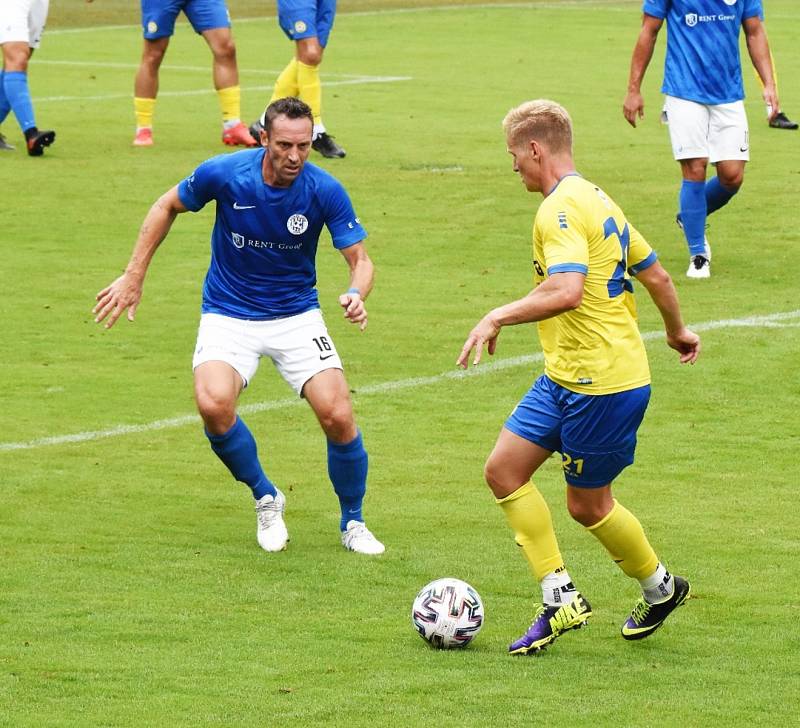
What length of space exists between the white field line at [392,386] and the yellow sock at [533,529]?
11.7 ft

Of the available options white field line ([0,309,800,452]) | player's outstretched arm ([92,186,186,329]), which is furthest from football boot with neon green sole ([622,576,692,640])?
white field line ([0,309,800,452])

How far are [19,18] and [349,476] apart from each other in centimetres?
1003

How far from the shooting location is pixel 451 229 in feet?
48.4

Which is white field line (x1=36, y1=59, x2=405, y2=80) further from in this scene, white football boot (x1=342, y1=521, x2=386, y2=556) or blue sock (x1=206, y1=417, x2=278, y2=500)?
white football boot (x1=342, y1=521, x2=386, y2=556)

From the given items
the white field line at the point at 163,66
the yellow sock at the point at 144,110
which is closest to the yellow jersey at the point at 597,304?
the yellow sock at the point at 144,110

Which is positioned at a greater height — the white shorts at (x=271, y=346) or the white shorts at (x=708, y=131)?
the white shorts at (x=271, y=346)

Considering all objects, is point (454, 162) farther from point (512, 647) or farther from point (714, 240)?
point (512, 647)

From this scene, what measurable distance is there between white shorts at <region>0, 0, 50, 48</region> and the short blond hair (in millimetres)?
11169

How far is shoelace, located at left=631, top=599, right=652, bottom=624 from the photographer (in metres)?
6.72

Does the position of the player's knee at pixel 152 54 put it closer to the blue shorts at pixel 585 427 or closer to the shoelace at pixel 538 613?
the blue shorts at pixel 585 427

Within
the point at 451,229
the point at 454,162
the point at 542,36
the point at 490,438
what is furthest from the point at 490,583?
the point at 542,36

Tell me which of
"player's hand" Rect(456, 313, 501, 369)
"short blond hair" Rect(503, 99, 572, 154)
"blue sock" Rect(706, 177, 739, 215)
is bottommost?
"blue sock" Rect(706, 177, 739, 215)

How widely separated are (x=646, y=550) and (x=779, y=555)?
1249 mm

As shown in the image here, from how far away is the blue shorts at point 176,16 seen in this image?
666 inches
